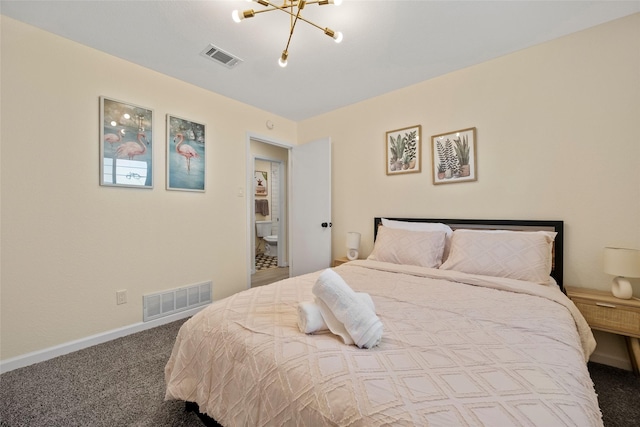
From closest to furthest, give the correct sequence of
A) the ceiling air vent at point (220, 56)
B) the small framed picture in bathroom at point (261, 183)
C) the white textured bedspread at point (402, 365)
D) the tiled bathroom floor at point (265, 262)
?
the white textured bedspread at point (402, 365)
the ceiling air vent at point (220, 56)
the tiled bathroom floor at point (265, 262)
the small framed picture in bathroom at point (261, 183)

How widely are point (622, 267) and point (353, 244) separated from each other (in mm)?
2098

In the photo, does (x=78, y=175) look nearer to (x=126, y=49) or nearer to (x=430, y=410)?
(x=126, y=49)

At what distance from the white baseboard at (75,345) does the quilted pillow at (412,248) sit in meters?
2.22

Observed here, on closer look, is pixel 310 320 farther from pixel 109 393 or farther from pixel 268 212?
pixel 268 212

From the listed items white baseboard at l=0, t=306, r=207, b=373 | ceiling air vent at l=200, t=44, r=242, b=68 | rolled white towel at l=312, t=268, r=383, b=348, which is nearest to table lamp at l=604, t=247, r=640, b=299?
rolled white towel at l=312, t=268, r=383, b=348

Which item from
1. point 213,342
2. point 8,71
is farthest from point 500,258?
point 8,71

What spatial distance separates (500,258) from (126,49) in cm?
344

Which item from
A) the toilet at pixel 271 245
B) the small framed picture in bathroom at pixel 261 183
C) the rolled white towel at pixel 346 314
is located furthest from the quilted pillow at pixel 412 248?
the small framed picture in bathroom at pixel 261 183

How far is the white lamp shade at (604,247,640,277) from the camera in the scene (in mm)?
1657

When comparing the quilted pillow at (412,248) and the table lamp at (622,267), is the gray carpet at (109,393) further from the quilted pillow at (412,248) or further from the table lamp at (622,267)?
the quilted pillow at (412,248)

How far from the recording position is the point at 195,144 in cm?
285

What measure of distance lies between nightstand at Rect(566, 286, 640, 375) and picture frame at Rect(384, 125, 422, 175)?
5.50 ft

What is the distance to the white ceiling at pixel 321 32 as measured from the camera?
1757 millimetres

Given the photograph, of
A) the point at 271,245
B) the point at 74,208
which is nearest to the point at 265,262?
the point at 271,245
